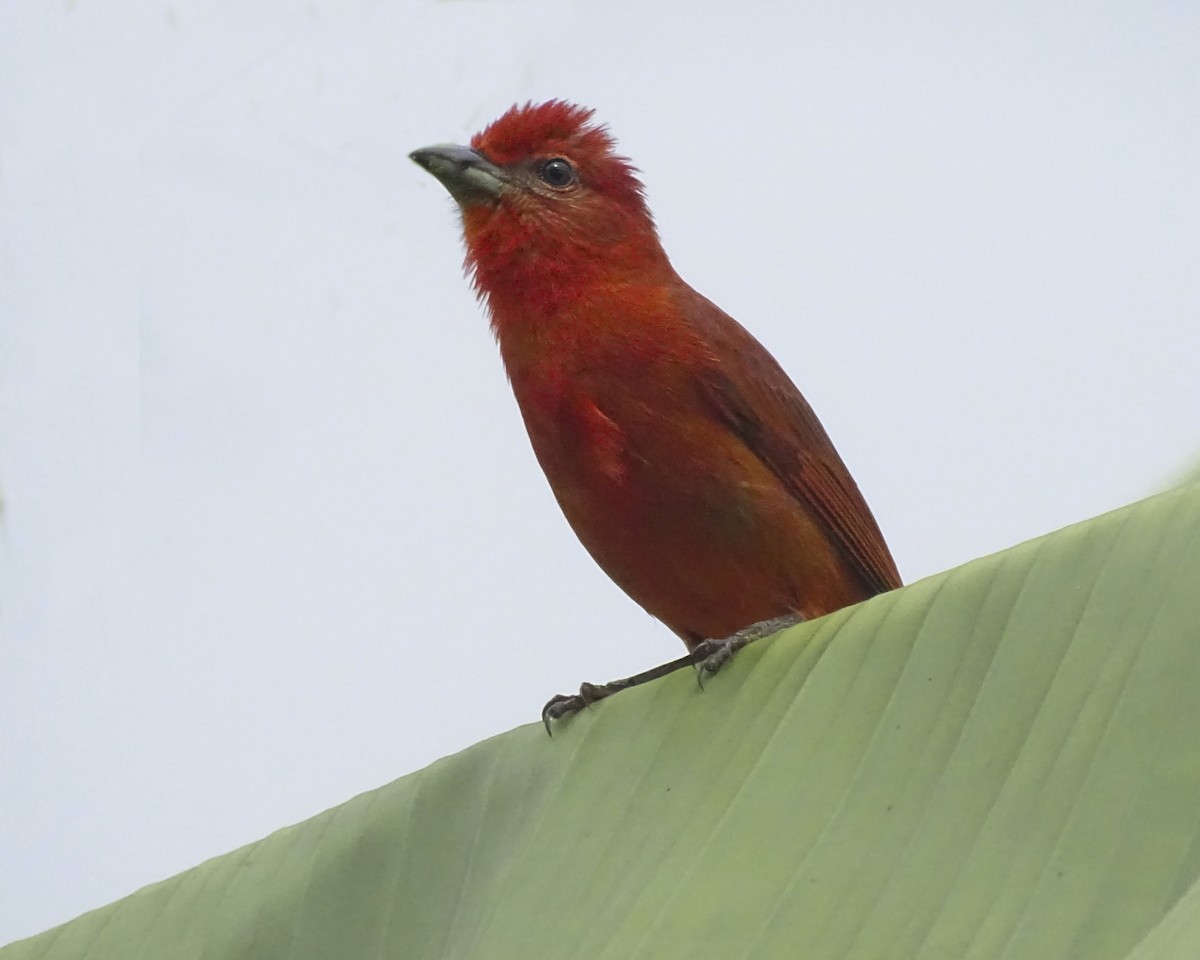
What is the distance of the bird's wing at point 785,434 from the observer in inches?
115

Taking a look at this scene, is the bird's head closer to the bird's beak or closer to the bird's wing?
the bird's beak

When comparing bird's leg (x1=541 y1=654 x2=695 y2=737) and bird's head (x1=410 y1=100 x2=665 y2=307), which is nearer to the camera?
bird's leg (x1=541 y1=654 x2=695 y2=737)

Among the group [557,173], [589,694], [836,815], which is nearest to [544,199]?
[557,173]

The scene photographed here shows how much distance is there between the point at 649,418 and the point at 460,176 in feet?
2.66

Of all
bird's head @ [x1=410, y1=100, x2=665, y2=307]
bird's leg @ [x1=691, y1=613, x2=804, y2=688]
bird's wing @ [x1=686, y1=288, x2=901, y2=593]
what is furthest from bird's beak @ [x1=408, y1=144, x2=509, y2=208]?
bird's leg @ [x1=691, y1=613, x2=804, y2=688]

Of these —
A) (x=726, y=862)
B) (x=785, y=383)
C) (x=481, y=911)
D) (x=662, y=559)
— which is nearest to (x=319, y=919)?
(x=481, y=911)

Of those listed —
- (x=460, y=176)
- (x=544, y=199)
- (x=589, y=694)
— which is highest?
(x=460, y=176)

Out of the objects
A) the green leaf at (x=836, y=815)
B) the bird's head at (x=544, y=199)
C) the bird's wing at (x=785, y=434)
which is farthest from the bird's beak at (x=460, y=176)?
the green leaf at (x=836, y=815)

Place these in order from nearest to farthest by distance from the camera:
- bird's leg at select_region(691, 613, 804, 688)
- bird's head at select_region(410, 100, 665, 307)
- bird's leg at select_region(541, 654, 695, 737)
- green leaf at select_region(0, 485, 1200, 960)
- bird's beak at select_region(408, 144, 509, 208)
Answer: green leaf at select_region(0, 485, 1200, 960)
bird's leg at select_region(691, 613, 804, 688)
bird's leg at select_region(541, 654, 695, 737)
bird's head at select_region(410, 100, 665, 307)
bird's beak at select_region(408, 144, 509, 208)

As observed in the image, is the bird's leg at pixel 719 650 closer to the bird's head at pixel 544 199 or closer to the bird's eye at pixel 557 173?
the bird's head at pixel 544 199

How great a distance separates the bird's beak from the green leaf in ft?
4.95

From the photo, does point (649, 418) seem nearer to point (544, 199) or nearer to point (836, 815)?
point (544, 199)

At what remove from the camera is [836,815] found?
5.10 ft

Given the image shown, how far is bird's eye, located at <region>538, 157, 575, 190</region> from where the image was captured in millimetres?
3297
